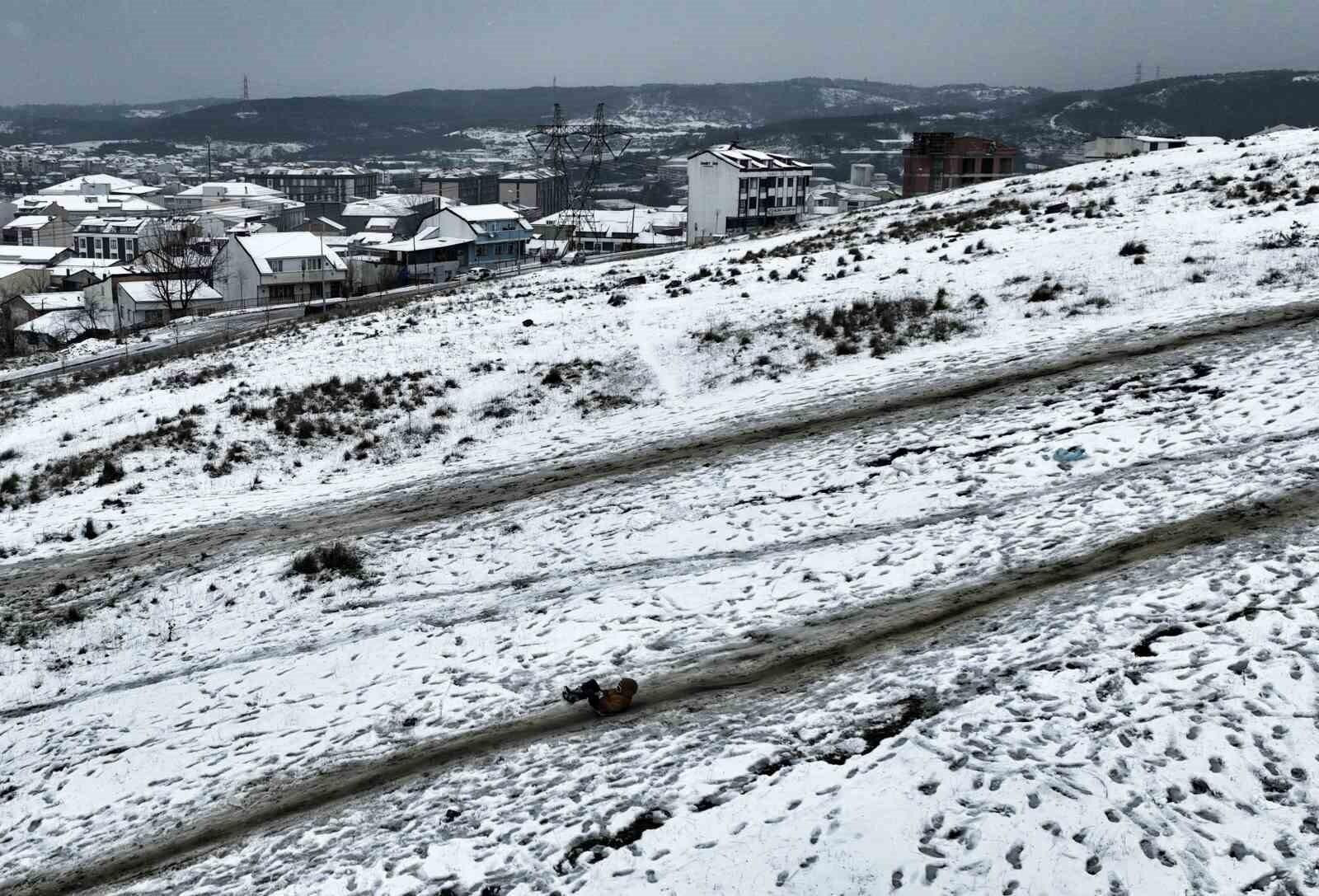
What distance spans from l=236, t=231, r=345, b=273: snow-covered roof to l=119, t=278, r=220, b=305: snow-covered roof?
4.16 m

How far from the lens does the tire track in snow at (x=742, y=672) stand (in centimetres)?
905

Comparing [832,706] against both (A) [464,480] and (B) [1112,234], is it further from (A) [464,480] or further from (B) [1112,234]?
(B) [1112,234]

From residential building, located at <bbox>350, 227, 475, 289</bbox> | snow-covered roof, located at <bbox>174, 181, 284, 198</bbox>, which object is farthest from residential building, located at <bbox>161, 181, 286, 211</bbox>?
residential building, located at <bbox>350, 227, 475, 289</bbox>

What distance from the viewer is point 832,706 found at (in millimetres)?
9109

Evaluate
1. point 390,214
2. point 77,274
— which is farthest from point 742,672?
point 390,214

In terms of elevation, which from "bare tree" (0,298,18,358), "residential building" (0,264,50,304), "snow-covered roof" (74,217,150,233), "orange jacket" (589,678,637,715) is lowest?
"bare tree" (0,298,18,358)

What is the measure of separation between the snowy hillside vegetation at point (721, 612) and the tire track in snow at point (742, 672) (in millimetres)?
45

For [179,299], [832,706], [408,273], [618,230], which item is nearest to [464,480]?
[832,706]

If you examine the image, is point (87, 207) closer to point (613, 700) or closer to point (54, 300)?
point (54, 300)

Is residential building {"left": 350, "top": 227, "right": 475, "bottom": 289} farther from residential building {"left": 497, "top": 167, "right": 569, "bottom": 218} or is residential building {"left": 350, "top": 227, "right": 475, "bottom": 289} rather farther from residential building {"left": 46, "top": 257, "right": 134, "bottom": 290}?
residential building {"left": 497, "top": 167, "right": 569, "bottom": 218}

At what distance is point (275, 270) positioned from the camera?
80500mm

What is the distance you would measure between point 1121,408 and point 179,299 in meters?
74.8

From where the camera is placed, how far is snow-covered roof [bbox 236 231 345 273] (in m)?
80.4

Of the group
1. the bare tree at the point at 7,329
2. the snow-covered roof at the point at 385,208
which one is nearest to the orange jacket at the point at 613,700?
the bare tree at the point at 7,329
